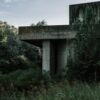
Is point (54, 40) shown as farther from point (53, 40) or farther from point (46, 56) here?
point (46, 56)

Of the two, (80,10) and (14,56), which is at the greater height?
(80,10)

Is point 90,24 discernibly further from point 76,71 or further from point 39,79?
point 39,79

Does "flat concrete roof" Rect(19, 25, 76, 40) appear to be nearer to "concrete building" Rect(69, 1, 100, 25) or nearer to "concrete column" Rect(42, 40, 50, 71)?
"concrete column" Rect(42, 40, 50, 71)

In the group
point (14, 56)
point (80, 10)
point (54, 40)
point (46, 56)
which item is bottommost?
point (14, 56)

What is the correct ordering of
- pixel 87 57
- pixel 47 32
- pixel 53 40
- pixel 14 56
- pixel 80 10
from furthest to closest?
pixel 14 56
pixel 80 10
pixel 53 40
pixel 47 32
pixel 87 57

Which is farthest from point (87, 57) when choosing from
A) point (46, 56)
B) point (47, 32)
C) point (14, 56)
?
point (14, 56)

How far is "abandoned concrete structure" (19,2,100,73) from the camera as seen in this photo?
17.1 meters

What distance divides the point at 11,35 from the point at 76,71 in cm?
2180

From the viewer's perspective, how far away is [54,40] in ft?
59.8

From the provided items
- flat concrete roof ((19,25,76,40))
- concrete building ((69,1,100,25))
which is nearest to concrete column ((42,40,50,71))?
flat concrete roof ((19,25,76,40))

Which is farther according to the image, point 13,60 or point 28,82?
point 13,60

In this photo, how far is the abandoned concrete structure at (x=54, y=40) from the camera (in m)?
17.1

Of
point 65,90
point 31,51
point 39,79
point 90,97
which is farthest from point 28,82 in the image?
point 31,51

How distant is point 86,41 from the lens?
16.1 m
